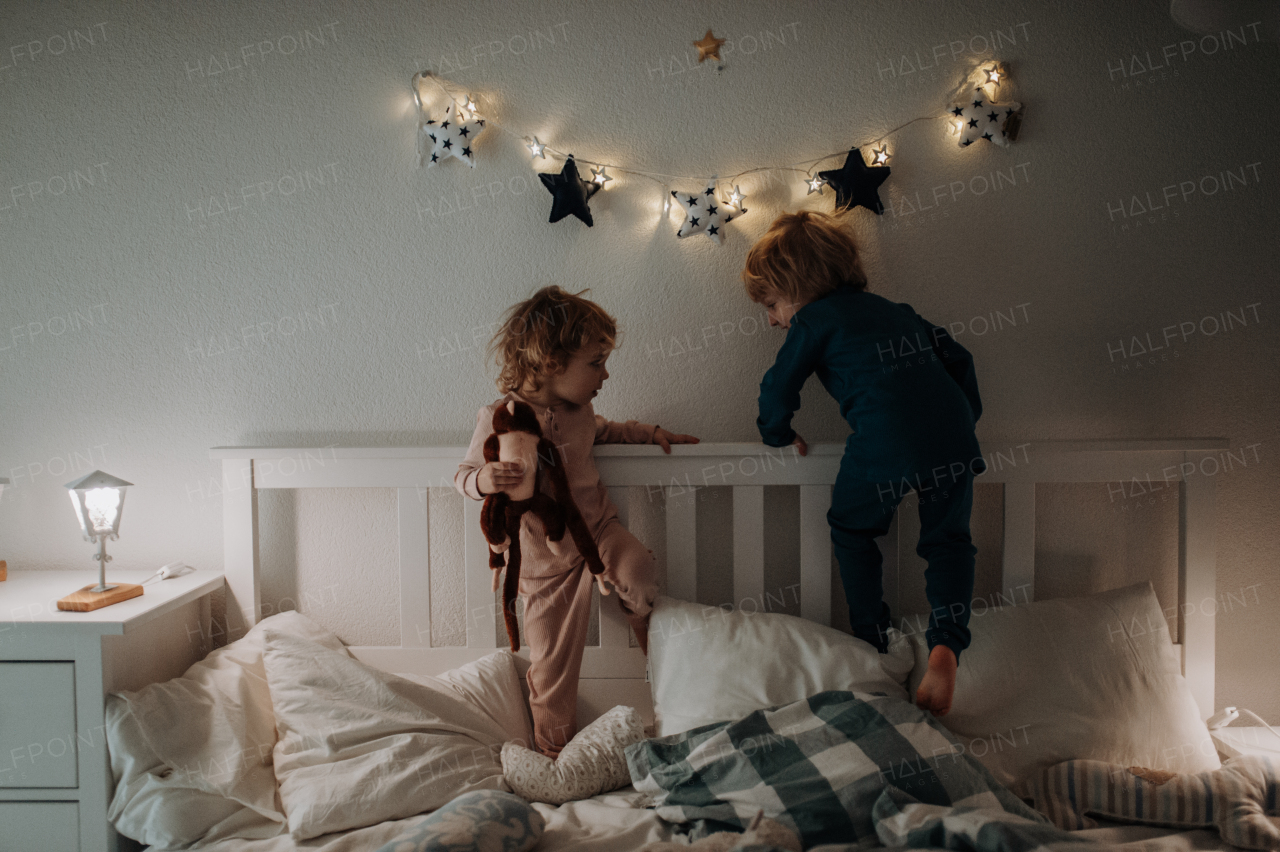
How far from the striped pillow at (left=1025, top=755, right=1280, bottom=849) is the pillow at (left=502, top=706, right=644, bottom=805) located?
2.38ft

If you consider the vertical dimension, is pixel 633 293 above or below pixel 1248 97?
below

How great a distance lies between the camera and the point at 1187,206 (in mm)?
1587

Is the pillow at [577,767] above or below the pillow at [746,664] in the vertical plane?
below

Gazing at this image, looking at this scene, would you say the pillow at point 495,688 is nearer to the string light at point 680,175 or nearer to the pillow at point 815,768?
the pillow at point 815,768

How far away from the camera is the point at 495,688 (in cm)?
147

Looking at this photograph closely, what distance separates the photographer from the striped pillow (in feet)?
3.77

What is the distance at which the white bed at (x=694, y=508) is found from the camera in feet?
4.93

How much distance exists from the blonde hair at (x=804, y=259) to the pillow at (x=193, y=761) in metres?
1.30

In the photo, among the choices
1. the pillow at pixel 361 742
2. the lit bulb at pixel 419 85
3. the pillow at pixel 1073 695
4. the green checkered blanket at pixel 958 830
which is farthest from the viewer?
the lit bulb at pixel 419 85

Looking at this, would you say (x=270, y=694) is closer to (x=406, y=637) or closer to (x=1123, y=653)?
(x=406, y=637)

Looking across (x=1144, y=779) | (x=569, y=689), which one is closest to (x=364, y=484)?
(x=569, y=689)

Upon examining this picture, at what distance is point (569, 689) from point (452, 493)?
0.52 meters

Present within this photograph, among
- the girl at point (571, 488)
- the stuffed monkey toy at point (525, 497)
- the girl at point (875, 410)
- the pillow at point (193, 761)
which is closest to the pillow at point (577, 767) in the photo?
the girl at point (571, 488)

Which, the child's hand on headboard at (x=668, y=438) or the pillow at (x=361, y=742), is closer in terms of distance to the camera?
the pillow at (x=361, y=742)
